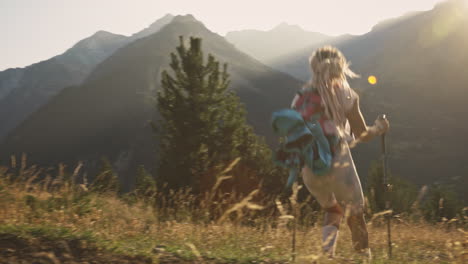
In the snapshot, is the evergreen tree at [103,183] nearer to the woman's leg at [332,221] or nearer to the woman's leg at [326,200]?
the woman's leg at [326,200]

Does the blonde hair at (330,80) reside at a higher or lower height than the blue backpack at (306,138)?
higher

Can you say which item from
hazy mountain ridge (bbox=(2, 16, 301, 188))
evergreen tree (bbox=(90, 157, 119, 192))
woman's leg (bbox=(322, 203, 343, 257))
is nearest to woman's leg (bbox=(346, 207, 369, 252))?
woman's leg (bbox=(322, 203, 343, 257))

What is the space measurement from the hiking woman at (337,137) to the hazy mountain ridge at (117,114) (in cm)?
11711

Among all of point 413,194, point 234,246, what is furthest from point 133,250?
point 413,194

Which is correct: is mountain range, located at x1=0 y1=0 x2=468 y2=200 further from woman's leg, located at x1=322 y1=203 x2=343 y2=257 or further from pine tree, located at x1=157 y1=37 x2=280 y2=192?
woman's leg, located at x1=322 y1=203 x2=343 y2=257

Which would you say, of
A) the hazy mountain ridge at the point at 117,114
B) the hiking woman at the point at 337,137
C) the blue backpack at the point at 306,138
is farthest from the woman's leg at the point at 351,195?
the hazy mountain ridge at the point at 117,114

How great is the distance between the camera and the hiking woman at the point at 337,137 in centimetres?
305

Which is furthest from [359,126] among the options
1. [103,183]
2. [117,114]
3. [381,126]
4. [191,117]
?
[117,114]

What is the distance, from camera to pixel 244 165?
24312 mm

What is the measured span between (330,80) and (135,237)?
204 cm

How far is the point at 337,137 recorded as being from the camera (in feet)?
10.0

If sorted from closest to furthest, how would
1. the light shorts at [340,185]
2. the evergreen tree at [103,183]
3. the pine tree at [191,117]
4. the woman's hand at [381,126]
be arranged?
the light shorts at [340,185] < the woman's hand at [381,126] < the evergreen tree at [103,183] < the pine tree at [191,117]

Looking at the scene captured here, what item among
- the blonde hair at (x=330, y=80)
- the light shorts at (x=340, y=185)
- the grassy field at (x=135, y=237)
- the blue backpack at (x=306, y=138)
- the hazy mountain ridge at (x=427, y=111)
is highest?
the hazy mountain ridge at (x=427, y=111)

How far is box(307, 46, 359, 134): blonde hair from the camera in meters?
3.10
